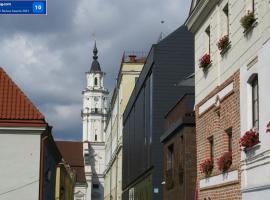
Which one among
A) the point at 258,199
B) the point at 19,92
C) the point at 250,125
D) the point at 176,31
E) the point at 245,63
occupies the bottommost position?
the point at 258,199

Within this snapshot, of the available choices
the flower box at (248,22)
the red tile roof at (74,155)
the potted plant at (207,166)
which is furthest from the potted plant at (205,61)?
the red tile roof at (74,155)

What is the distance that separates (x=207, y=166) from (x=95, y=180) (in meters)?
131

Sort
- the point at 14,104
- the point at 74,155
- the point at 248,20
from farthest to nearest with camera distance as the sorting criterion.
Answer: the point at 74,155, the point at 14,104, the point at 248,20

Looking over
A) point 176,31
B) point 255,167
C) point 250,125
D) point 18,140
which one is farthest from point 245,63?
point 176,31

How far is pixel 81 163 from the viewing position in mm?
142125

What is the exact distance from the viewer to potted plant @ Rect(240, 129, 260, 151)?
14.6 meters

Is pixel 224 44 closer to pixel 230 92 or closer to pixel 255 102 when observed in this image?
pixel 230 92

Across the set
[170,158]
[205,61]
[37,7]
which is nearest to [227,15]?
[205,61]

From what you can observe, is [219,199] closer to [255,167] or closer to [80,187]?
[255,167]

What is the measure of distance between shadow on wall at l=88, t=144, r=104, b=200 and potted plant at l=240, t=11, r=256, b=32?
132 meters

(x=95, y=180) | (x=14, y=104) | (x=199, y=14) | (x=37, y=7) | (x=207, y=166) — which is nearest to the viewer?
(x=37, y=7)

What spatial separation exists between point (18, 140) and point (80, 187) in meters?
108

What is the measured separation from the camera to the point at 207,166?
1905 cm

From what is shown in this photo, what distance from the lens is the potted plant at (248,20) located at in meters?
15.0
